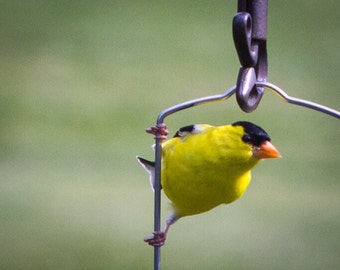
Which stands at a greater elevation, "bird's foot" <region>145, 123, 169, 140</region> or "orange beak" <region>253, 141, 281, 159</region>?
"bird's foot" <region>145, 123, 169, 140</region>

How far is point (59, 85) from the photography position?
9680 millimetres

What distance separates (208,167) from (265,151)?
283mm

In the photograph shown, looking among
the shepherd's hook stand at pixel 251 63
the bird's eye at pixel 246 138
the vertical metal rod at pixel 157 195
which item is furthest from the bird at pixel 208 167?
the shepherd's hook stand at pixel 251 63

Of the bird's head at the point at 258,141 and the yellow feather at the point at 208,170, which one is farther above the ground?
the bird's head at the point at 258,141

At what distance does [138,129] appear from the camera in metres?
8.48

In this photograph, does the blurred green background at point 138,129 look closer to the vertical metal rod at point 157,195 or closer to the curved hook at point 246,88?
the vertical metal rod at point 157,195

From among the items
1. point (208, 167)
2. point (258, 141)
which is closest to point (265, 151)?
point (258, 141)

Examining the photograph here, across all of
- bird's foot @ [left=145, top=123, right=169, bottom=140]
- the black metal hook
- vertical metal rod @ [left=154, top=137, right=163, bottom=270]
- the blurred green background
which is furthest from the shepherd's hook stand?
the blurred green background

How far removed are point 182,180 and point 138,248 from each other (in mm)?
3262

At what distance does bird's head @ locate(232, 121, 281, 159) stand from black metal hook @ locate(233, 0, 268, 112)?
39 cm

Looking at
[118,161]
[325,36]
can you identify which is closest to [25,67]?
[118,161]

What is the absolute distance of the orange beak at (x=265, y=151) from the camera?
311 cm

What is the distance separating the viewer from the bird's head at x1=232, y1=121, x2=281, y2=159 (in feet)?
10.3

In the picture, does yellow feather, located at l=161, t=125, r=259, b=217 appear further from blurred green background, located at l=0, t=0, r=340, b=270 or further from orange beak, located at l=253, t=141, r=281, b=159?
blurred green background, located at l=0, t=0, r=340, b=270
